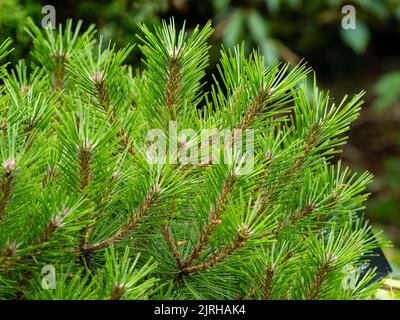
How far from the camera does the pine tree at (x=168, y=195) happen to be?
37.2 inches

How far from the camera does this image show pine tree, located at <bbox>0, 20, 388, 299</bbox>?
0.94 m

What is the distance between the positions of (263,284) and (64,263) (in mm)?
288

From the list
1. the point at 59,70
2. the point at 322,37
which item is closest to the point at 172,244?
the point at 59,70

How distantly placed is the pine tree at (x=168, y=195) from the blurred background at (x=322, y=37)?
1.30 ft

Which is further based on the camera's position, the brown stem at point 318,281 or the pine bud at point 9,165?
the brown stem at point 318,281

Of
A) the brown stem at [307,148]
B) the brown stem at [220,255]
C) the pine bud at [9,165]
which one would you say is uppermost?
the brown stem at [307,148]

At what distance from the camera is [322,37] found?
13.2ft

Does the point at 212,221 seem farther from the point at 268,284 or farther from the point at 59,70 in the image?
the point at 59,70

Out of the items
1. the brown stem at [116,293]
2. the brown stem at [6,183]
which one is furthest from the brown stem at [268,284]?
the brown stem at [6,183]

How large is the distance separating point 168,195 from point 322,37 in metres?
3.21

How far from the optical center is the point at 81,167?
3.16 feet

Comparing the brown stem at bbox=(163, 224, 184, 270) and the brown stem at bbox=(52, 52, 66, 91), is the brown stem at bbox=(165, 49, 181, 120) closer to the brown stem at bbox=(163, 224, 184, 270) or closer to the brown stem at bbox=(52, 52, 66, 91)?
the brown stem at bbox=(163, 224, 184, 270)

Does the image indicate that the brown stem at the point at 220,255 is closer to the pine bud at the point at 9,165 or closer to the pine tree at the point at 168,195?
the pine tree at the point at 168,195
